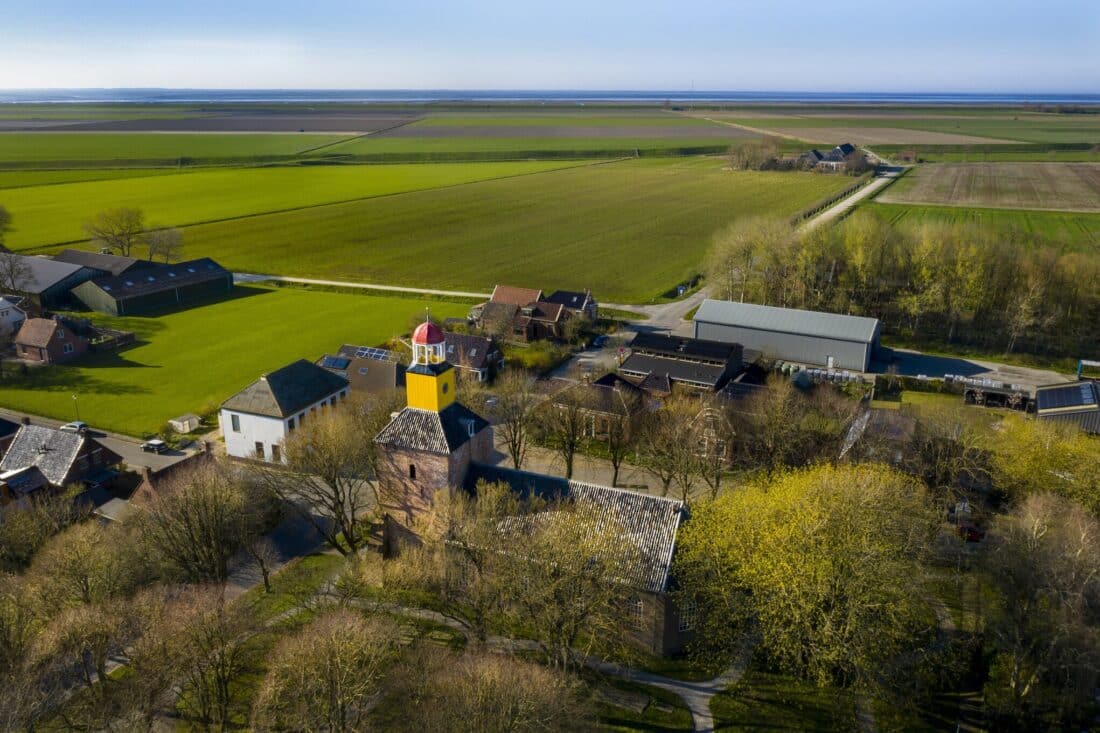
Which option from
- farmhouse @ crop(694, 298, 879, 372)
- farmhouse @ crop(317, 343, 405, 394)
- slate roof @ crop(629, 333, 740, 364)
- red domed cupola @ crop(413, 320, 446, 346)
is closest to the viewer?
red domed cupola @ crop(413, 320, 446, 346)

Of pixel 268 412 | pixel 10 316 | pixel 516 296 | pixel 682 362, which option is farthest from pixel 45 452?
pixel 516 296

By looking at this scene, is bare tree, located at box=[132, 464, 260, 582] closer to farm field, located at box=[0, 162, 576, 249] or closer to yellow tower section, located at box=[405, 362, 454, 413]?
yellow tower section, located at box=[405, 362, 454, 413]

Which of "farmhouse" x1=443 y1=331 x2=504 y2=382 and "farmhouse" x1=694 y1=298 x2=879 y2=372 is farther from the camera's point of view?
"farmhouse" x1=694 y1=298 x2=879 y2=372

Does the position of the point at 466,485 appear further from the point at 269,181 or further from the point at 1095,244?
the point at 269,181

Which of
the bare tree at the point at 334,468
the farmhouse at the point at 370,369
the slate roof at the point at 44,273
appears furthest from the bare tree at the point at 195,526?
the slate roof at the point at 44,273

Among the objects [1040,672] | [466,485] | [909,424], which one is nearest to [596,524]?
[466,485]

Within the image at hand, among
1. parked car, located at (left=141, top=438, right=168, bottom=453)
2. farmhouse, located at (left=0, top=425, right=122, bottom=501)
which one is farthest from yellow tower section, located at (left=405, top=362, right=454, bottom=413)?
parked car, located at (left=141, top=438, right=168, bottom=453)

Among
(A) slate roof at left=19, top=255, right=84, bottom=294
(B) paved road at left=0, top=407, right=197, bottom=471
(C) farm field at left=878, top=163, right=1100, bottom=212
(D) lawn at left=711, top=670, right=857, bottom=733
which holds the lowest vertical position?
(D) lawn at left=711, top=670, right=857, bottom=733

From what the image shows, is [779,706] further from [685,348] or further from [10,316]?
[10,316]
